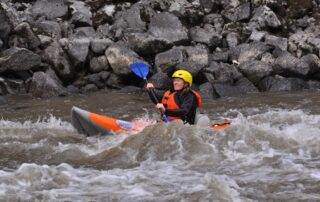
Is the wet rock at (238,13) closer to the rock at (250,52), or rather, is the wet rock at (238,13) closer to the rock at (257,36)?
the rock at (257,36)

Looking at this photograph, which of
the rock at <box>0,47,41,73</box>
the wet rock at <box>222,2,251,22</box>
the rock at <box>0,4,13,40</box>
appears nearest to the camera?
the rock at <box>0,47,41,73</box>

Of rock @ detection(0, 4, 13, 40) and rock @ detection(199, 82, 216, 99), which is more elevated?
rock @ detection(0, 4, 13, 40)

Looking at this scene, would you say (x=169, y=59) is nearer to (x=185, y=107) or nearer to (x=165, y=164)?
(x=185, y=107)

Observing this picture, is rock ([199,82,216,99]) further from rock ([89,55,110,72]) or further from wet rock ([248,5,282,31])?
wet rock ([248,5,282,31])

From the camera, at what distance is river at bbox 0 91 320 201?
5.30 meters

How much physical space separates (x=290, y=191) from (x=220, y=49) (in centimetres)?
1270

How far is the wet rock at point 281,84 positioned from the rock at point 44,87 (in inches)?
240

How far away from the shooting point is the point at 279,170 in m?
6.17

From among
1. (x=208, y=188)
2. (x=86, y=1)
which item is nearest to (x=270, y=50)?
(x=86, y=1)

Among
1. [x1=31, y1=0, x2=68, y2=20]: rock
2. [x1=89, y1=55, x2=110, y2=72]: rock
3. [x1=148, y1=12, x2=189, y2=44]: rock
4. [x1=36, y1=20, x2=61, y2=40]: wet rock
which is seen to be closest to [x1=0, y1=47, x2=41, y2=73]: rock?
[x1=89, y1=55, x2=110, y2=72]: rock

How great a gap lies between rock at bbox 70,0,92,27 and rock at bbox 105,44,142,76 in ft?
10.8

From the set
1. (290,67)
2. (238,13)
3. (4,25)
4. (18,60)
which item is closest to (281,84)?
(290,67)

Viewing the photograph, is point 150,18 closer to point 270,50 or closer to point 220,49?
point 220,49

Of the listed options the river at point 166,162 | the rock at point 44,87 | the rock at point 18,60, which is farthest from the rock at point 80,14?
the river at point 166,162
